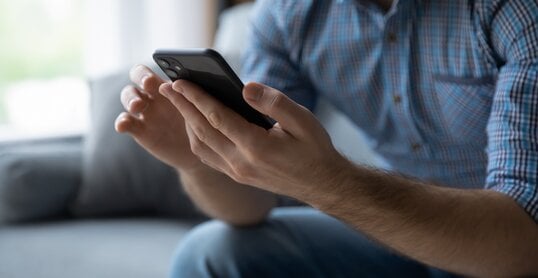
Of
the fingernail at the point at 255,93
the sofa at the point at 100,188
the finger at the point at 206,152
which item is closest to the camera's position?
the fingernail at the point at 255,93

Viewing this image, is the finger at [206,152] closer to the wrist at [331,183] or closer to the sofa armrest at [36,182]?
the wrist at [331,183]

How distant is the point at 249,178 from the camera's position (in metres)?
0.75

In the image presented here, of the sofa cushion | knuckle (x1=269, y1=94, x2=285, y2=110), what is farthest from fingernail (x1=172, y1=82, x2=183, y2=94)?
the sofa cushion

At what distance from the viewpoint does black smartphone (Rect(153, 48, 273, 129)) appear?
692mm

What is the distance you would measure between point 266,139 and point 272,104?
0.13 ft

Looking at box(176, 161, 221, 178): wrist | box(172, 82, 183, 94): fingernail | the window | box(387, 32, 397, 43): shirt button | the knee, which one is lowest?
the window

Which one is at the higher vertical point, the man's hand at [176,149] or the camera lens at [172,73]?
the camera lens at [172,73]

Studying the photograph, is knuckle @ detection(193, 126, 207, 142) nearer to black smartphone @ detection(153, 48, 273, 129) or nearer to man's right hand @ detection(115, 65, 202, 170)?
black smartphone @ detection(153, 48, 273, 129)

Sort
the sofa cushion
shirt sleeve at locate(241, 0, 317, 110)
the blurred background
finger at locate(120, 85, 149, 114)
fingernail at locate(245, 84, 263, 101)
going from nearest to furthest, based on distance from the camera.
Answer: fingernail at locate(245, 84, 263, 101)
finger at locate(120, 85, 149, 114)
shirt sleeve at locate(241, 0, 317, 110)
the sofa cushion
the blurred background

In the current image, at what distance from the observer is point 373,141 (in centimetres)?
120

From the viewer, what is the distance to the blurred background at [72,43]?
2.18m

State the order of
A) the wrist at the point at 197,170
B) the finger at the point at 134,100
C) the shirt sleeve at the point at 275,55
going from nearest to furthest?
the finger at the point at 134,100, the wrist at the point at 197,170, the shirt sleeve at the point at 275,55

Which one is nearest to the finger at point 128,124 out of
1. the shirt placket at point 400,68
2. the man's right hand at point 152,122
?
the man's right hand at point 152,122

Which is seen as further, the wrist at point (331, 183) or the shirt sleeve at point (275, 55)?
the shirt sleeve at point (275, 55)
